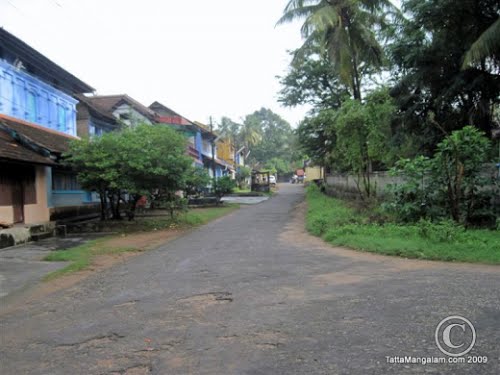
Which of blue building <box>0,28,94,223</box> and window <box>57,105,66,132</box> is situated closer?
blue building <box>0,28,94,223</box>

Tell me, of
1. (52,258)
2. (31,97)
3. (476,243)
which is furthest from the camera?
(31,97)

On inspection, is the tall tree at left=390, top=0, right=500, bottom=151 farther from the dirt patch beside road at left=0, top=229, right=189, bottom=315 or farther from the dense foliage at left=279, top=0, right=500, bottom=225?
the dirt patch beside road at left=0, top=229, right=189, bottom=315

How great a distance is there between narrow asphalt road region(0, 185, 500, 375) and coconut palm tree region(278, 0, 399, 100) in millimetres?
14919

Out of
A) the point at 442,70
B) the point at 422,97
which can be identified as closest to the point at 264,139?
the point at 422,97

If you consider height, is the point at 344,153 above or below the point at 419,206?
above

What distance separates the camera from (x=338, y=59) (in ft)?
69.8

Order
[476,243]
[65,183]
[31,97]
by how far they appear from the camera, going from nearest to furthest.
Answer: [476,243] < [31,97] < [65,183]

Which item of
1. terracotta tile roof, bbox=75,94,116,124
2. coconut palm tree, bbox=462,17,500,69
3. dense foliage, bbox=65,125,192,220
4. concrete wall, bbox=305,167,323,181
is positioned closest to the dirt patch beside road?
dense foliage, bbox=65,125,192,220

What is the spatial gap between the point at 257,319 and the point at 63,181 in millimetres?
15270

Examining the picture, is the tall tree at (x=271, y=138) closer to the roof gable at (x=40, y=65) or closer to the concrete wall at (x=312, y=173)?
the concrete wall at (x=312, y=173)

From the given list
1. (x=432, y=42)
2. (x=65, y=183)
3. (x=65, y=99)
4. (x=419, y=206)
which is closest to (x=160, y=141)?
(x=65, y=183)

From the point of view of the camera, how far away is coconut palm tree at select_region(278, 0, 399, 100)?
21.2 meters

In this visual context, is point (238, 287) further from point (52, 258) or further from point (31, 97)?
point (31, 97)

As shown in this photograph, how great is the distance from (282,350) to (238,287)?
8.77 ft
